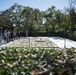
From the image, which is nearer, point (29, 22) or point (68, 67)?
point (68, 67)

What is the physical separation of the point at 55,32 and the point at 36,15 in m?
9.16

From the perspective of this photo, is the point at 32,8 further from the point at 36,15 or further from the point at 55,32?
the point at 55,32

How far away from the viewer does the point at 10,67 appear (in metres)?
3.45

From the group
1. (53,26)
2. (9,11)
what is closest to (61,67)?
(53,26)

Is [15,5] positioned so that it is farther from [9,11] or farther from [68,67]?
[68,67]

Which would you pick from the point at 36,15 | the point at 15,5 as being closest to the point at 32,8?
the point at 36,15

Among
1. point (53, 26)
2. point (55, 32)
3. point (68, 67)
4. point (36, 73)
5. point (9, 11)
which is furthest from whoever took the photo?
point (9, 11)

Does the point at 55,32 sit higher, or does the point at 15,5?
the point at 15,5

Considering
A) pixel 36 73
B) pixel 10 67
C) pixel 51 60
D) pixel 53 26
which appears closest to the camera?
pixel 36 73

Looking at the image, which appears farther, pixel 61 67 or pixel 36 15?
pixel 36 15

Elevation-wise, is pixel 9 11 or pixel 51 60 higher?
pixel 9 11

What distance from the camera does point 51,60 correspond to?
A: 405cm

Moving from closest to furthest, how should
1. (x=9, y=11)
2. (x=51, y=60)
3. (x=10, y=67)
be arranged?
1. (x=10, y=67)
2. (x=51, y=60)
3. (x=9, y=11)

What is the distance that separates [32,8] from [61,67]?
63081 mm
